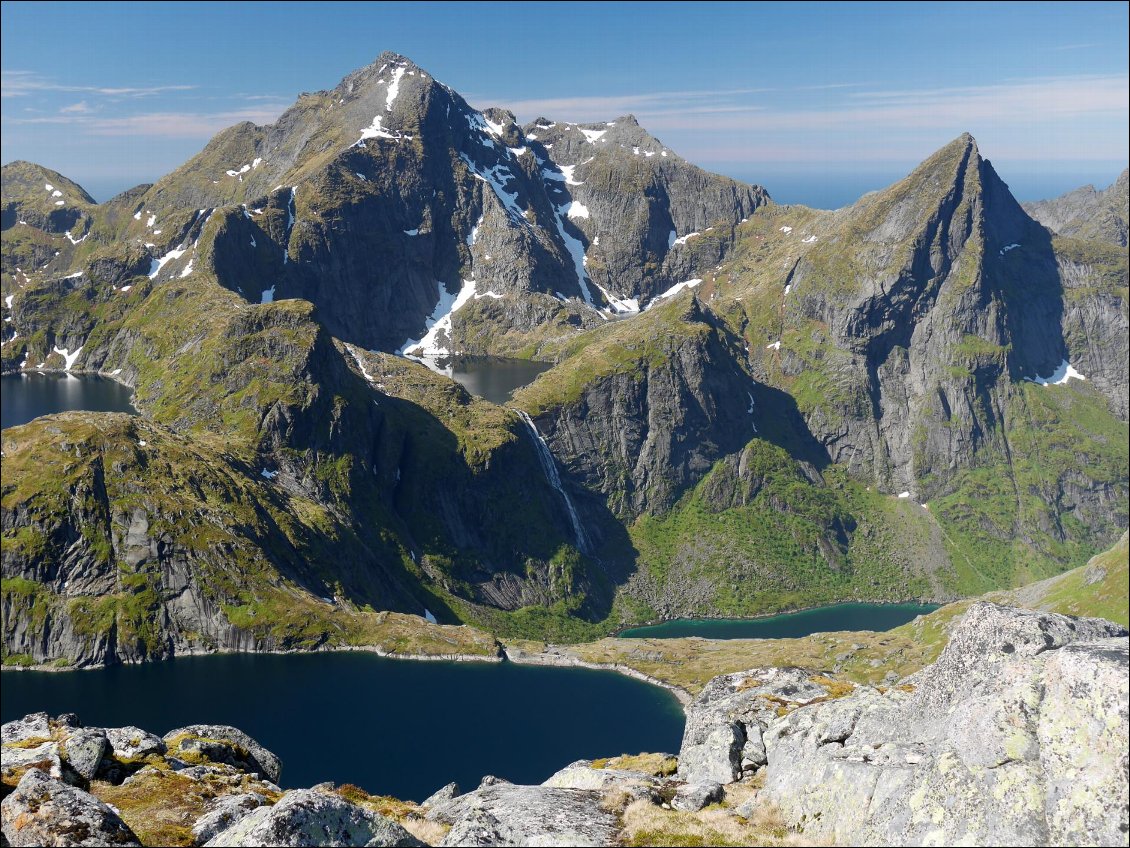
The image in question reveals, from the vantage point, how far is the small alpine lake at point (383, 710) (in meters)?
135

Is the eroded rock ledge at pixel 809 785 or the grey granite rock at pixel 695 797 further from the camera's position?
the grey granite rock at pixel 695 797

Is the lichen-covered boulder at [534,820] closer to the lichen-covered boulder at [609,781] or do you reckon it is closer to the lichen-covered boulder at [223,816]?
the lichen-covered boulder at [609,781]

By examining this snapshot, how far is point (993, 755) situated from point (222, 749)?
149ft

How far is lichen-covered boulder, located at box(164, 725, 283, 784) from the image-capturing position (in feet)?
169

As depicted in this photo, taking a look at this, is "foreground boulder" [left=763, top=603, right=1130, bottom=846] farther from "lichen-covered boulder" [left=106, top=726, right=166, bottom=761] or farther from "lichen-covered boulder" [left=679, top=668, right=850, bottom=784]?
"lichen-covered boulder" [left=106, top=726, right=166, bottom=761]

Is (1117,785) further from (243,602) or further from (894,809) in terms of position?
(243,602)

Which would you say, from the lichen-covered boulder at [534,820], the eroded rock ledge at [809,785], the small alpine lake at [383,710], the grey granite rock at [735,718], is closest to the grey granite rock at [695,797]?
the eroded rock ledge at [809,785]

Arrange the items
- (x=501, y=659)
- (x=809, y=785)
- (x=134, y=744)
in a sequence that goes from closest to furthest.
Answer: (x=809, y=785), (x=134, y=744), (x=501, y=659)

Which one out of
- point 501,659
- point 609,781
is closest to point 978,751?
point 609,781

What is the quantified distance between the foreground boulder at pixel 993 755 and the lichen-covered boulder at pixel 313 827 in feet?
54.3

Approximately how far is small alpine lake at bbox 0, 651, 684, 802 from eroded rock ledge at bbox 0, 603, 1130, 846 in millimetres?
90900

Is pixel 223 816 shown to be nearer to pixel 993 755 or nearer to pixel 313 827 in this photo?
pixel 313 827

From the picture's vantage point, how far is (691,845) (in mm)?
30094

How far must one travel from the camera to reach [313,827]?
93.7ft
